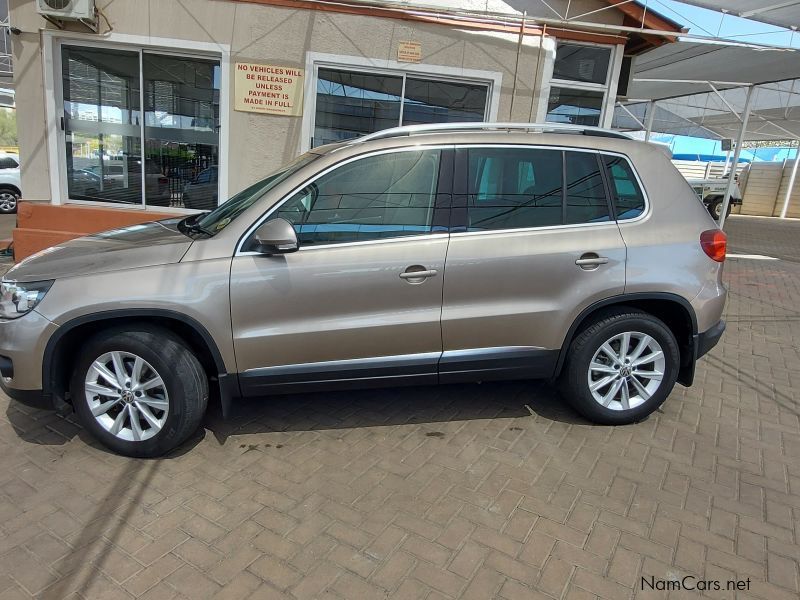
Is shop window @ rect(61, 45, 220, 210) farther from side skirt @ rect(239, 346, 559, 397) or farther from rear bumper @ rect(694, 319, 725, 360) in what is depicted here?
rear bumper @ rect(694, 319, 725, 360)

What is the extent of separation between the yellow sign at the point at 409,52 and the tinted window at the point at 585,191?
427 centimetres

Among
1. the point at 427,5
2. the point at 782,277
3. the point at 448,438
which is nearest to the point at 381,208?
the point at 448,438

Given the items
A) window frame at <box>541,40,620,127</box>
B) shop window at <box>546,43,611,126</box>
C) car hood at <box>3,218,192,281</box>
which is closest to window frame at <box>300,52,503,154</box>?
window frame at <box>541,40,620,127</box>

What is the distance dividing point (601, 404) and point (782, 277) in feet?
26.3

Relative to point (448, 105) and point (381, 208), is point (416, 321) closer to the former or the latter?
point (381, 208)

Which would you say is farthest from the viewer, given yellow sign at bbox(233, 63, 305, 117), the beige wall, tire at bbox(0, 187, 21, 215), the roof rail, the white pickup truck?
the white pickup truck

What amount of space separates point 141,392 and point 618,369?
3004 millimetres

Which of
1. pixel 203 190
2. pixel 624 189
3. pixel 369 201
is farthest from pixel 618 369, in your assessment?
pixel 203 190

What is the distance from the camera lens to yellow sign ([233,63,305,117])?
675 cm

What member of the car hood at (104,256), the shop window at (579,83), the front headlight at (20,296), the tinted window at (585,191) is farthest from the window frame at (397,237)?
the shop window at (579,83)

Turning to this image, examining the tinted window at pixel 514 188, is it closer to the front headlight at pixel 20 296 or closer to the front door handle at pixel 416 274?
the front door handle at pixel 416 274

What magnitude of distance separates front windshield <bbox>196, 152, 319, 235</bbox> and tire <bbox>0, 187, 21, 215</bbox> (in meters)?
13.0

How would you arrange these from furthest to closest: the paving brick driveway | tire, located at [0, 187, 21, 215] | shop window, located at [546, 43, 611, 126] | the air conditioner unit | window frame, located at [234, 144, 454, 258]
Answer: tire, located at [0, 187, 21, 215] → shop window, located at [546, 43, 611, 126] → the air conditioner unit → window frame, located at [234, 144, 454, 258] → the paving brick driveway

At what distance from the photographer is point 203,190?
23.7ft
